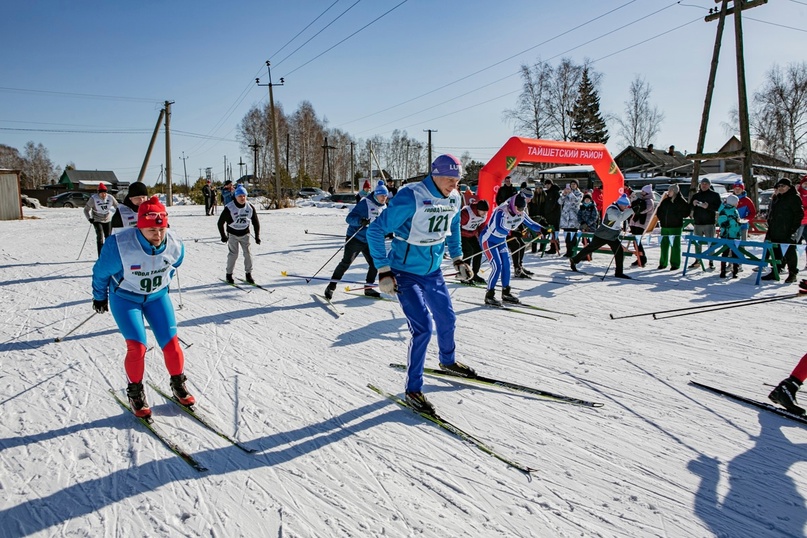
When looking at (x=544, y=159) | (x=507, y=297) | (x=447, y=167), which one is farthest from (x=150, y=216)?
(x=544, y=159)

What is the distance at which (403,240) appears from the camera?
13.0 feet

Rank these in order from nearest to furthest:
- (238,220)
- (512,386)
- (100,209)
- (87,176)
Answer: (512,386) < (238,220) < (100,209) < (87,176)

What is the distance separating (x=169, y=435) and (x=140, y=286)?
1116mm

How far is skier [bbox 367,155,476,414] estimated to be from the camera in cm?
388

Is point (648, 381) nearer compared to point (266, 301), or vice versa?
point (648, 381)

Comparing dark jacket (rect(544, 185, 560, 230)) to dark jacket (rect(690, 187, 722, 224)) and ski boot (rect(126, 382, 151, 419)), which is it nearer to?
dark jacket (rect(690, 187, 722, 224))

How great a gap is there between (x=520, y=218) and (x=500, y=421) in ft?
15.5

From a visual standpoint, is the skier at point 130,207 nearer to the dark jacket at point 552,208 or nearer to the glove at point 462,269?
the glove at point 462,269

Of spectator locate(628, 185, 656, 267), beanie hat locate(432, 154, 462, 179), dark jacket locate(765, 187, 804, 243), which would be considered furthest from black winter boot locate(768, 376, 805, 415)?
spectator locate(628, 185, 656, 267)

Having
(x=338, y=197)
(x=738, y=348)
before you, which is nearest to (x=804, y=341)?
(x=738, y=348)

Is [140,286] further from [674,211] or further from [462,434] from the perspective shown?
[674,211]

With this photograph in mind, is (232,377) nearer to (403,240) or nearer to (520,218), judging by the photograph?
(403,240)

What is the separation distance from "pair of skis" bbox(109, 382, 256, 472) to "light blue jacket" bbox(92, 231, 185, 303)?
896mm

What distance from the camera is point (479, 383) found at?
14.6ft
